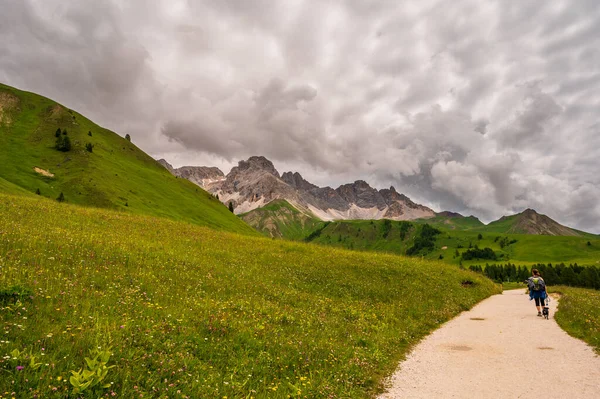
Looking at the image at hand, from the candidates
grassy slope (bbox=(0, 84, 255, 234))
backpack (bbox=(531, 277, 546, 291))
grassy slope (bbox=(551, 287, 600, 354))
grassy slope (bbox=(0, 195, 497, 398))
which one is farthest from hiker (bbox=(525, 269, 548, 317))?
grassy slope (bbox=(0, 84, 255, 234))

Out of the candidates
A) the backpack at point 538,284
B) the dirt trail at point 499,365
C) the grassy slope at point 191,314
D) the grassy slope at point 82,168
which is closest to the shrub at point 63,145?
the grassy slope at point 82,168

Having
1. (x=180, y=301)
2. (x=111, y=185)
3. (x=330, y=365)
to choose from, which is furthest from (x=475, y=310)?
(x=111, y=185)

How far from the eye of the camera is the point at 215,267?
70.3ft

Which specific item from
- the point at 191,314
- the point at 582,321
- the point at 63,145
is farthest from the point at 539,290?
the point at 63,145

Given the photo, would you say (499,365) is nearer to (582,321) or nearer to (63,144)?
(582,321)

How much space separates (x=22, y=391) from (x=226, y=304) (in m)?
9.55

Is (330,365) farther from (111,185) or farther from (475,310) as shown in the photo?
(111,185)

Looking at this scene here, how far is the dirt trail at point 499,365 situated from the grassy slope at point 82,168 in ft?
227

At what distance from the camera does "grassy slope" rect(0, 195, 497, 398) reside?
7457 millimetres

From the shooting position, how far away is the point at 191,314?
1211 cm

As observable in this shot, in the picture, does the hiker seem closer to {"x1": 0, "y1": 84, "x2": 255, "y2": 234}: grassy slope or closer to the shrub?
{"x1": 0, "y1": 84, "x2": 255, "y2": 234}: grassy slope

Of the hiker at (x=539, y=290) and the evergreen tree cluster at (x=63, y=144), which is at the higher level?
the evergreen tree cluster at (x=63, y=144)

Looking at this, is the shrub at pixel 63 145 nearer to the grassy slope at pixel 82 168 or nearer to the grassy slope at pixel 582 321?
the grassy slope at pixel 82 168

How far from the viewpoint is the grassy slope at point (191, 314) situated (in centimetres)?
746
